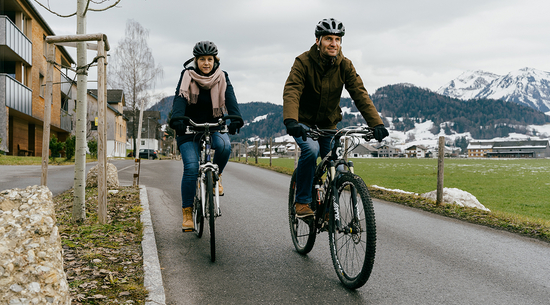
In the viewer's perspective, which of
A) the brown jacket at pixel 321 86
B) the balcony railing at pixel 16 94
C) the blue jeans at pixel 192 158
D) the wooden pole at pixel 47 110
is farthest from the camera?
the balcony railing at pixel 16 94

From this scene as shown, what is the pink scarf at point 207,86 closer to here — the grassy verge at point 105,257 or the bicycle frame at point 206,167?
the bicycle frame at point 206,167

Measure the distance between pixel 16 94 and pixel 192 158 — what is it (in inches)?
957

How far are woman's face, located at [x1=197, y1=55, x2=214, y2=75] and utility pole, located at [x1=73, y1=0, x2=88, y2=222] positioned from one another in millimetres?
1820

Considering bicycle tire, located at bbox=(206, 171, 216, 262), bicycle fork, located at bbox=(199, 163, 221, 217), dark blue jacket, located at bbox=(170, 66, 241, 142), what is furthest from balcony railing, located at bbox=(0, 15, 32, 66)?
bicycle tire, located at bbox=(206, 171, 216, 262)

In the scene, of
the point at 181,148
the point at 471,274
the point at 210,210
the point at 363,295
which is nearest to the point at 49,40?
the point at 181,148

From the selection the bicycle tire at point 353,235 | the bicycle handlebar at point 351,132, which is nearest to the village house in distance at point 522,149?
the bicycle handlebar at point 351,132

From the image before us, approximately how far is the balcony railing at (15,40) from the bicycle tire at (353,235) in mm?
24468

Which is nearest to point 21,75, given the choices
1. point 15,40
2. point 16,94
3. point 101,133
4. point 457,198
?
point 16,94

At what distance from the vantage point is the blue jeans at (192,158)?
455 centimetres

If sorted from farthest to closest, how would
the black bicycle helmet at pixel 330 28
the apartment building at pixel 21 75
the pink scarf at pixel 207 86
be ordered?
the apartment building at pixel 21 75 < the pink scarf at pixel 207 86 < the black bicycle helmet at pixel 330 28

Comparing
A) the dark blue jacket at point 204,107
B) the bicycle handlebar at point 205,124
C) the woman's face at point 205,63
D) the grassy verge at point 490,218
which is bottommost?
the grassy verge at point 490,218

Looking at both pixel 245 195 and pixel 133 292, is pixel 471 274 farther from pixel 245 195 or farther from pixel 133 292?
pixel 245 195

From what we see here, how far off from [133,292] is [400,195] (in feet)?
27.4

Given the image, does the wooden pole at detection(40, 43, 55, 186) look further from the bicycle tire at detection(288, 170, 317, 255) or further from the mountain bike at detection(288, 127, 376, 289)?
the mountain bike at detection(288, 127, 376, 289)
